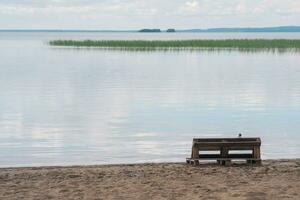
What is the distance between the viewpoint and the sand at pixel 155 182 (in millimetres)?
10133

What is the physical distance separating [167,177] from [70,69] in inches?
1694

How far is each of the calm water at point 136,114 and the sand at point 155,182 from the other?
3509 mm

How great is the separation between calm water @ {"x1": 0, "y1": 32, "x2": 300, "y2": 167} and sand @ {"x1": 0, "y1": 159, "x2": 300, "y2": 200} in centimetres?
351

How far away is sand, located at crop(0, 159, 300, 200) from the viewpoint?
33.2 feet

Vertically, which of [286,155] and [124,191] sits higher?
[124,191]

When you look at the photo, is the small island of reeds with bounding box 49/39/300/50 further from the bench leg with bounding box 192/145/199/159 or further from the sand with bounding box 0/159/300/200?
the sand with bounding box 0/159/300/200

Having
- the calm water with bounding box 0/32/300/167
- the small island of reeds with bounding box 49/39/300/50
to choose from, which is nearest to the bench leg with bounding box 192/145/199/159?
the calm water with bounding box 0/32/300/167

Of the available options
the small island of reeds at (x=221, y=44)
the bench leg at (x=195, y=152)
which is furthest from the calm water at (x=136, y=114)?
the small island of reeds at (x=221, y=44)

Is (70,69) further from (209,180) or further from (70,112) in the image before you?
(209,180)

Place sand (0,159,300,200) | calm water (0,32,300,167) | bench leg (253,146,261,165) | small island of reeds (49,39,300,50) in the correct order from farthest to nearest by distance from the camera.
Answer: small island of reeds (49,39,300,50)
calm water (0,32,300,167)
bench leg (253,146,261,165)
sand (0,159,300,200)

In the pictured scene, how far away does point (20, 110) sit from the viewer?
87.8ft

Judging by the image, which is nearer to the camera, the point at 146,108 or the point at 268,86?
the point at 146,108

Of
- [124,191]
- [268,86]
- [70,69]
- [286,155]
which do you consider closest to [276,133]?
[286,155]

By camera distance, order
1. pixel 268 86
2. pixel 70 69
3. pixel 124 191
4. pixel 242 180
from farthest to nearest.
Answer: pixel 70 69 < pixel 268 86 < pixel 242 180 < pixel 124 191
